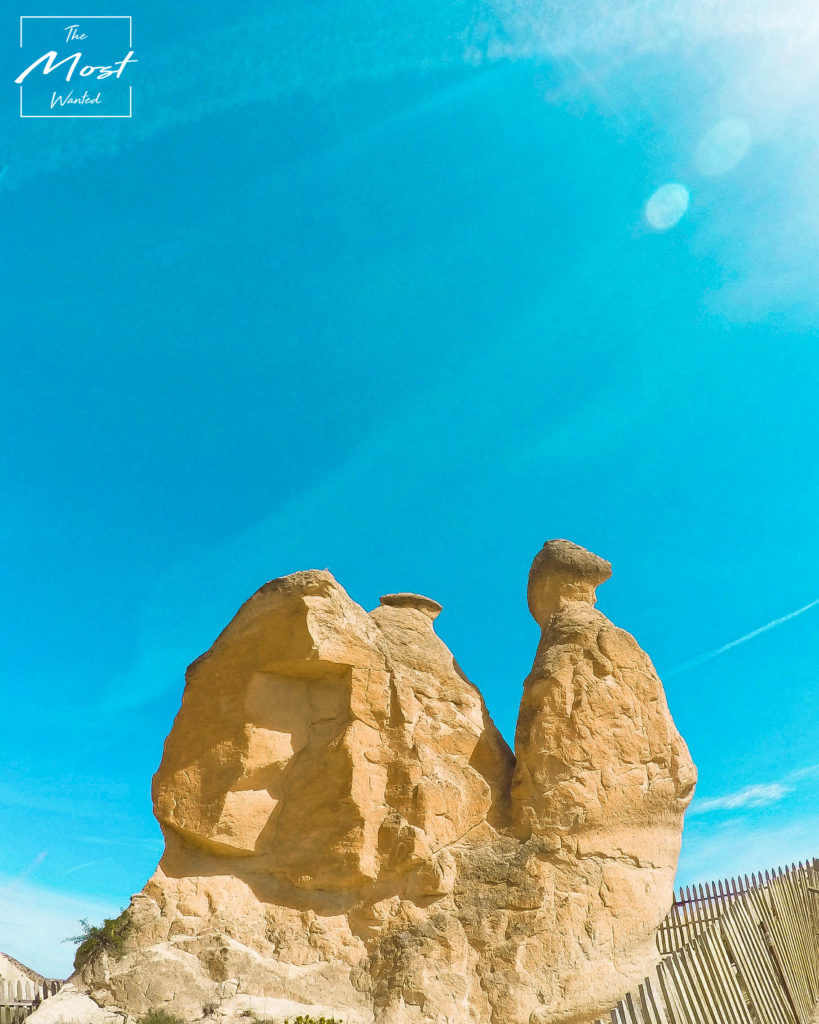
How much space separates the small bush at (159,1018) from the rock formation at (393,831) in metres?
0.15

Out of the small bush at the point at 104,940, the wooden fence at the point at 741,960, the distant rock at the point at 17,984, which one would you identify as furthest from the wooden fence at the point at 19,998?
the wooden fence at the point at 741,960

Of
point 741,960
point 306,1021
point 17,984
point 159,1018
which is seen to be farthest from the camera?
point 17,984

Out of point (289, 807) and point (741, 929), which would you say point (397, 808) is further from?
point (741, 929)

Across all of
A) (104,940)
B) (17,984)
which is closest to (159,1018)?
(104,940)

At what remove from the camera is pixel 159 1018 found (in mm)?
9633

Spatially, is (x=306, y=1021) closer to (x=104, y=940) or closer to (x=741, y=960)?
(x=104, y=940)

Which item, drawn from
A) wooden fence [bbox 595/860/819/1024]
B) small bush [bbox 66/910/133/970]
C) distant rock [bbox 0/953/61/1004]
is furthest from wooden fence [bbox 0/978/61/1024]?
wooden fence [bbox 595/860/819/1024]

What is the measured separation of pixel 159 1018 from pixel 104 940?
4.59ft

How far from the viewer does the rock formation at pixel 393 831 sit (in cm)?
1050

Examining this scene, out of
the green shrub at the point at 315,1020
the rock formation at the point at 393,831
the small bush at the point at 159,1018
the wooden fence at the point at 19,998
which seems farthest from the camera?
the wooden fence at the point at 19,998

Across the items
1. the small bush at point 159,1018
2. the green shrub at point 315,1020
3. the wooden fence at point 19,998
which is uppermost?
the wooden fence at point 19,998

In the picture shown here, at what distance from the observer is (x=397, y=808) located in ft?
39.4

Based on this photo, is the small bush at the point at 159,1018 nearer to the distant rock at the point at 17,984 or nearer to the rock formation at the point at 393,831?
the rock formation at the point at 393,831

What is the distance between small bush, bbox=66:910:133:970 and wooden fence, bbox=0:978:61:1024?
187 inches
